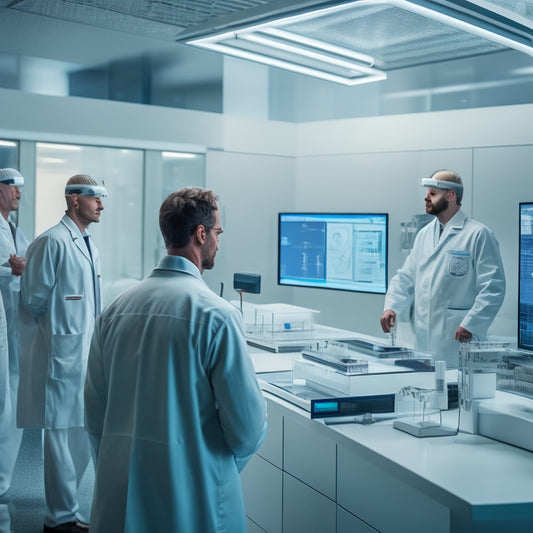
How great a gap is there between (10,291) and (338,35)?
253 cm

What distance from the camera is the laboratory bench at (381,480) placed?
178 cm

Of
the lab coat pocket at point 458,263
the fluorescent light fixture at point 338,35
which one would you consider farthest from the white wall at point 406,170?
the fluorescent light fixture at point 338,35

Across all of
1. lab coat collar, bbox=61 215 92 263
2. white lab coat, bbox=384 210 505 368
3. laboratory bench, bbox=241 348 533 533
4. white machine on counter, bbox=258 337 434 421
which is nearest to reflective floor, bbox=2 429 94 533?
laboratory bench, bbox=241 348 533 533

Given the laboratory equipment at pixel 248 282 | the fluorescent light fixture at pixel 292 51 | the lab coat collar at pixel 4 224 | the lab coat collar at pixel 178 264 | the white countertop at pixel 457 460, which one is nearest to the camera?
the white countertop at pixel 457 460

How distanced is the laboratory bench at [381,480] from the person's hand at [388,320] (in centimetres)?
128

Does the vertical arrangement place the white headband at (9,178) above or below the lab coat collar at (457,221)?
above

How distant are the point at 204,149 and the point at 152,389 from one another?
13.2 feet

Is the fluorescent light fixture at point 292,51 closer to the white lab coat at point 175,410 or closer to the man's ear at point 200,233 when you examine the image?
the man's ear at point 200,233

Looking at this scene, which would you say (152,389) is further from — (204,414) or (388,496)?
(388,496)

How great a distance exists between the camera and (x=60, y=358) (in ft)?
11.8

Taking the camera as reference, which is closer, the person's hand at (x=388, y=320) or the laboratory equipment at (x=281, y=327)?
the laboratory equipment at (x=281, y=327)

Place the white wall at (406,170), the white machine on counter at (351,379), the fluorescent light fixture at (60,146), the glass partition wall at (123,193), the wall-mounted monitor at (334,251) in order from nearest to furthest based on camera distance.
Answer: the white machine on counter at (351,379)
the wall-mounted monitor at (334,251)
the white wall at (406,170)
the fluorescent light fixture at (60,146)
the glass partition wall at (123,193)

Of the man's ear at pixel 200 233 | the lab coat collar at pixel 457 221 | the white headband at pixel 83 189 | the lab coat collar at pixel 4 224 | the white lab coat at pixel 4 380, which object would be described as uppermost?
the white headband at pixel 83 189

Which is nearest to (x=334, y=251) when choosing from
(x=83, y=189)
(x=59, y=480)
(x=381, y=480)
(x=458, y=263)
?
(x=458, y=263)
